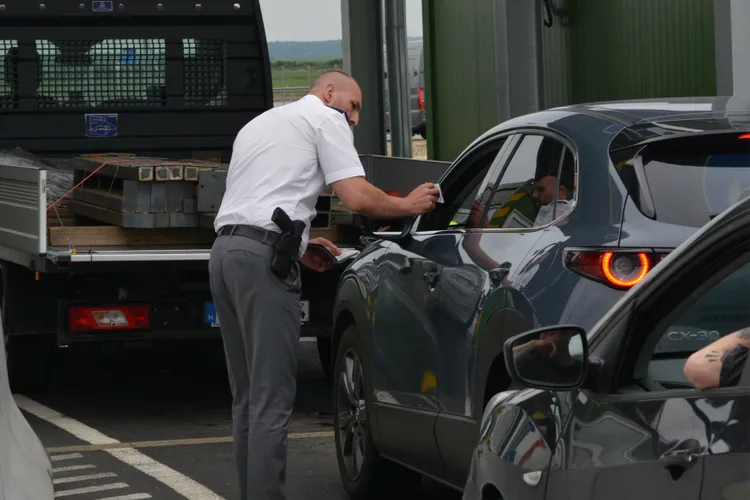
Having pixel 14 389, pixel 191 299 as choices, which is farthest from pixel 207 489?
pixel 14 389

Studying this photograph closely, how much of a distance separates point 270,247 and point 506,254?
1.16 metres

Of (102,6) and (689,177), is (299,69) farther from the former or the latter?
(689,177)

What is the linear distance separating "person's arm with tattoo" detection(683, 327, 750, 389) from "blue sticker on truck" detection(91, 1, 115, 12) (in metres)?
11.0

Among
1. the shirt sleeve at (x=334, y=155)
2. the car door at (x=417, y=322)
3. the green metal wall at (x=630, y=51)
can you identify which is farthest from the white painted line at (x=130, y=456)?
the green metal wall at (x=630, y=51)

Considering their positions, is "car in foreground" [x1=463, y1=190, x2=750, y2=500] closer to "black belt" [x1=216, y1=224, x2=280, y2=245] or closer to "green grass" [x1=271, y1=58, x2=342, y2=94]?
"black belt" [x1=216, y1=224, x2=280, y2=245]

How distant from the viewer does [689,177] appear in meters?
5.09

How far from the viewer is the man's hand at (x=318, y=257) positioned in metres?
6.95

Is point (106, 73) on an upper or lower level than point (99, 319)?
upper

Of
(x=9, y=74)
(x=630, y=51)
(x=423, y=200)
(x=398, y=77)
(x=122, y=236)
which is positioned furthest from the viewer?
(x=398, y=77)

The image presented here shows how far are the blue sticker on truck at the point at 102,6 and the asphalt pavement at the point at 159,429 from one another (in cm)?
288

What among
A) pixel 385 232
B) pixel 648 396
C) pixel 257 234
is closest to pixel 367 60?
pixel 385 232

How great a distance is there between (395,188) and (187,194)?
2442mm

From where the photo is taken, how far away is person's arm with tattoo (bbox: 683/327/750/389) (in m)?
2.95

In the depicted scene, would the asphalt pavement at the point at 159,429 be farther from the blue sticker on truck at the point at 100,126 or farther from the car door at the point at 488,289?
the blue sticker on truck at the point at 100,126
